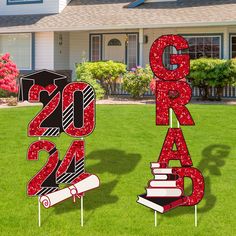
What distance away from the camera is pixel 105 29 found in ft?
72.6

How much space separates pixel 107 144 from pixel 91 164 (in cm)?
157

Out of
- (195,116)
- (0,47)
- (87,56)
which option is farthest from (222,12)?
(0,47)

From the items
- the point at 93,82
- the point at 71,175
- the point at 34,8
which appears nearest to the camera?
the point at 71,175

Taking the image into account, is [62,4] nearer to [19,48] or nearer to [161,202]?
[19,48]

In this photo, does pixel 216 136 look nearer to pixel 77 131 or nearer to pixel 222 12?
pixel 77 131

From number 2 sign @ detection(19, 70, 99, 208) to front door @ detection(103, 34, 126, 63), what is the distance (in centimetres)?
1891

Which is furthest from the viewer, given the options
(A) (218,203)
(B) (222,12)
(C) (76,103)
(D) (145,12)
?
(D) (145,12)

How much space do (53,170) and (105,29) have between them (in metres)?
17.2

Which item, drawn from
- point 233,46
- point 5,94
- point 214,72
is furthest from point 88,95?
point 233,46

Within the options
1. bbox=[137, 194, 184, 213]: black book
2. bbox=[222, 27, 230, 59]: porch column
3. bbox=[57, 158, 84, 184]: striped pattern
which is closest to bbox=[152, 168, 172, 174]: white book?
bbox=[137, 194, 184, 213]: black book

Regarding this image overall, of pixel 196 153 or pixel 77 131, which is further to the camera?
pixel 196 153

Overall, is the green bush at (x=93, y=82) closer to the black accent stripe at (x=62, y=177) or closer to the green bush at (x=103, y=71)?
the green bush at (x=103, y=71)

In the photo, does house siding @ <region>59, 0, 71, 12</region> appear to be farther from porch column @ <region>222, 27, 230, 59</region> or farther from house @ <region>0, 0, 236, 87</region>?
porch column @ <region>222, 27, 230, 59</region>

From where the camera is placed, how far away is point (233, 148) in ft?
32.3
